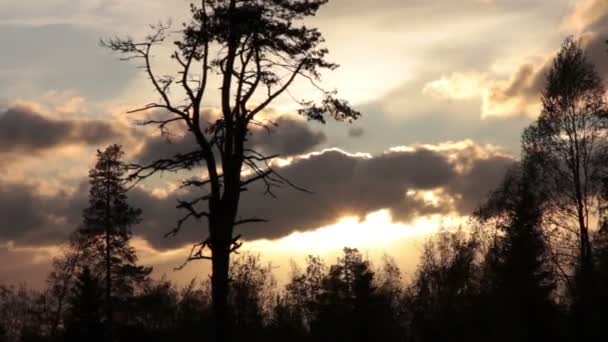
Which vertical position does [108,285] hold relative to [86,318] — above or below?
above

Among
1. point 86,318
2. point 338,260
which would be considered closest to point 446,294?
point 338,260

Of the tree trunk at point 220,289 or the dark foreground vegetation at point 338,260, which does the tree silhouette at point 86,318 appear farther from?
the tree trunk at point 220,289

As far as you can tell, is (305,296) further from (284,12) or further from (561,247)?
(284,12)

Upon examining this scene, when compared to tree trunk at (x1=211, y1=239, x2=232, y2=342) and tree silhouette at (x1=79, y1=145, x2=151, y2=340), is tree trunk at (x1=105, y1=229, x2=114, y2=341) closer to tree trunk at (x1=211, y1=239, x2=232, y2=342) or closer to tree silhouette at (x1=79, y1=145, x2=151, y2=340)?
tree silhouette at (x1=79, y1=145, x2=151, y2=340)

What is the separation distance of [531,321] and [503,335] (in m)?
1.77

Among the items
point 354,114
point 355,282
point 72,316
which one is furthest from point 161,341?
point 354,114

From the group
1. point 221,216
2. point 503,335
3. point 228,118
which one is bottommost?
point 503,335

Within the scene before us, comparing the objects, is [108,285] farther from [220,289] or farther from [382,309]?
[220,289]

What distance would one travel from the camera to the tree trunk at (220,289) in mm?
A: 20047

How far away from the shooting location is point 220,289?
20172mm

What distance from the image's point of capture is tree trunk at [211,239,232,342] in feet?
65.8

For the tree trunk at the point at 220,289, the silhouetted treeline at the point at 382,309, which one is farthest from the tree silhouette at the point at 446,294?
the tree trunk at the point at 220,289

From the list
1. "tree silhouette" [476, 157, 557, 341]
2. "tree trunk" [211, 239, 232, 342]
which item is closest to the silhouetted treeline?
"tree silhouette" [476, 157, 557, 341]

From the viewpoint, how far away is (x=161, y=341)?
54125 mm
